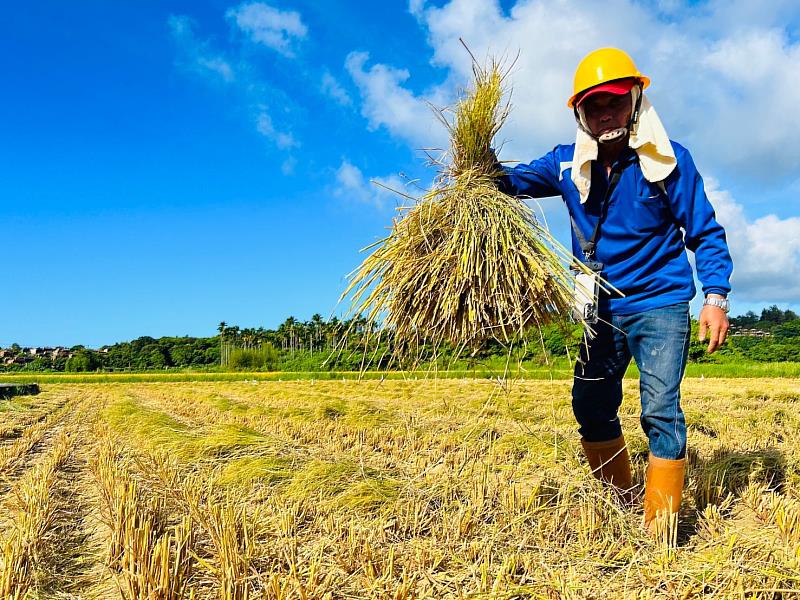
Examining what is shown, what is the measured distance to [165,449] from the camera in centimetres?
420

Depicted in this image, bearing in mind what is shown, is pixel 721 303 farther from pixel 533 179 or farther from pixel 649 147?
pixel 533 179

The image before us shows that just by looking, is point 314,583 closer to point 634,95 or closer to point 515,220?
point 515,220

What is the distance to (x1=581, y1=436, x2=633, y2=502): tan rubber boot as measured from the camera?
265cm

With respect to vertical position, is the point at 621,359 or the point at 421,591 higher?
the point at 621,359

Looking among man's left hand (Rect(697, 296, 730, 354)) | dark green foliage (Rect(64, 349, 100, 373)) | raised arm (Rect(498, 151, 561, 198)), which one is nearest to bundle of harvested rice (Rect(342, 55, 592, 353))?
raised arm (Rect(498, 151, 561, 198))

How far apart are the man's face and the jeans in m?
0.77

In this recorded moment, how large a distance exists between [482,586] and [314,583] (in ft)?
1.67

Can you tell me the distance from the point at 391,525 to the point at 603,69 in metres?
1.98

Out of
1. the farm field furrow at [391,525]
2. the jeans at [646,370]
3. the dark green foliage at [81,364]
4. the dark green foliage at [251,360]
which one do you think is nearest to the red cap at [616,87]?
the jeans at [646,370]

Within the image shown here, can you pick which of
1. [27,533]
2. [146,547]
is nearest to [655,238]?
[146,547]

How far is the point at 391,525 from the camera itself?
2.30 metres

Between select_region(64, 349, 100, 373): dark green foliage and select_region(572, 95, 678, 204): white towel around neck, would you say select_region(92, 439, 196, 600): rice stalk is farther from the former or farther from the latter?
select_region(64, 349, 100, 373): dark green foliage

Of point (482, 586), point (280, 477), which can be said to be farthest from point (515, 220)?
point (280, 477)

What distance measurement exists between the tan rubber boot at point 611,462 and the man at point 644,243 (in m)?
0.09
